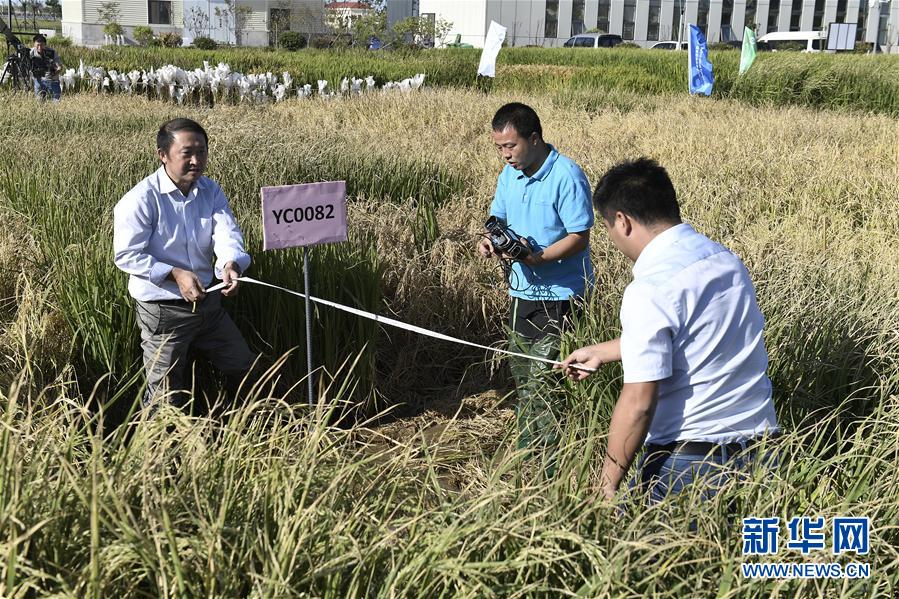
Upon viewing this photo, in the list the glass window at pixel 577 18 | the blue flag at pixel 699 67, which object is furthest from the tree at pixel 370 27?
the blue flag at pixel 699 67

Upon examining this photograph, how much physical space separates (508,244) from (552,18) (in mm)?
50170

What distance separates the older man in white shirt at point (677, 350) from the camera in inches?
76.5

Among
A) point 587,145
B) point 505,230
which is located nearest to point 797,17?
point 587,145

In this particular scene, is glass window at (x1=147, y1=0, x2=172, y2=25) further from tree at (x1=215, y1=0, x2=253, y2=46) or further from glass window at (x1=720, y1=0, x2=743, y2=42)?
glass window at (x1=720, y1=0, x2=743, y2=42)

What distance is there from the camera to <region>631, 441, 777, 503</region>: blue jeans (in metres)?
2.06

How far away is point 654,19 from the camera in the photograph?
52.6 meters

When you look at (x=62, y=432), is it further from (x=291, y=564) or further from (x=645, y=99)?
(x=645, y=99)

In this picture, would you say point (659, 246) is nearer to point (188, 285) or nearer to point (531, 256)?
point (531, 256)

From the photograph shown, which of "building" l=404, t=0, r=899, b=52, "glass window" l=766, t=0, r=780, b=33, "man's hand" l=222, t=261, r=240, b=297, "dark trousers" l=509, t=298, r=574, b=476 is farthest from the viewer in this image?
"glass window" l=766, t=0, r=780, b=33

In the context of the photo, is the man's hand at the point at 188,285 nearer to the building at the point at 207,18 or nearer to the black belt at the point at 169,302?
the black belt at the point at 169,302

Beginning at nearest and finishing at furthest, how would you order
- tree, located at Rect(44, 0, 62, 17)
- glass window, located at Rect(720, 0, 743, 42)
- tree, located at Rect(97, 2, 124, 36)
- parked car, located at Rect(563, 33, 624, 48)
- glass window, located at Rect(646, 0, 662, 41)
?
parked car, located at Rect(563, 33, 624, 48), tree, located at Rect(97, 2, 124, 36), glass window, located at Rect(646, 0, 662, 41), glass window, located at Rect(720, 0, 743, 42), tree, located at Rect(44, 0, 62, 17)

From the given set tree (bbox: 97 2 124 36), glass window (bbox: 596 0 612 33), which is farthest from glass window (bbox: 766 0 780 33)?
tree (bbox: 97 2 124 36)

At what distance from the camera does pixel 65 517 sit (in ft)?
5.98

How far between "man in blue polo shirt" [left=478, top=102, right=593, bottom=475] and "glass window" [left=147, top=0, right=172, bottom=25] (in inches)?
1943
